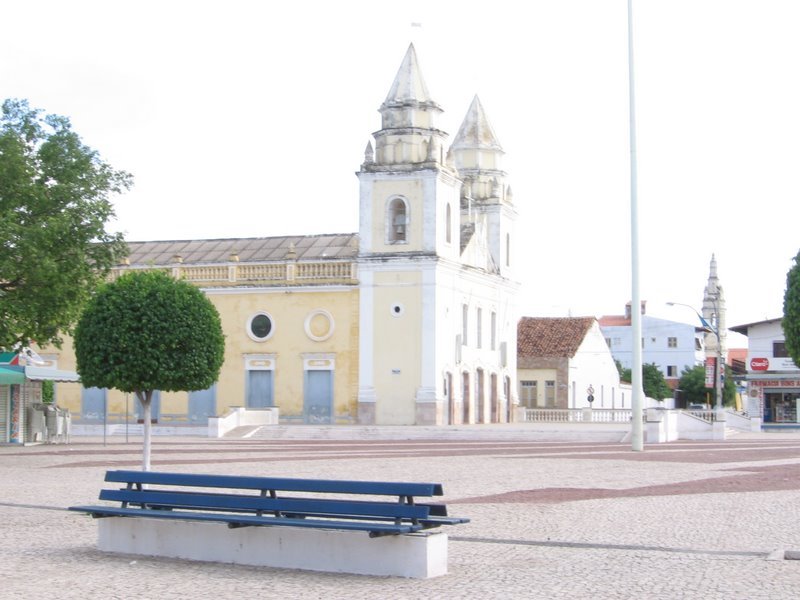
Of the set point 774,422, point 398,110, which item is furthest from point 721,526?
point 774,422

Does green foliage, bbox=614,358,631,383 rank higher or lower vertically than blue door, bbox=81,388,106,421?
higher

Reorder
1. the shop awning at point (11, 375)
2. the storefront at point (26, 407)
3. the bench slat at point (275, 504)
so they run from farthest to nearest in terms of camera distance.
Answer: the storefront at point (26, 407), the shop awning at point (11, 375), the bench slat at point (275, 504)

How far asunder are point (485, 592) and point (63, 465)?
58.3ft

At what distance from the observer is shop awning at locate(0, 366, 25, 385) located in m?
34.4

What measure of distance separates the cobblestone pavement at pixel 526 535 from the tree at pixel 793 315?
709cm

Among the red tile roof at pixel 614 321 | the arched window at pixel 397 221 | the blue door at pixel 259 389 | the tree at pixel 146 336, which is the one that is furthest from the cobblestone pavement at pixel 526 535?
the red tile roof at pixel 614 321

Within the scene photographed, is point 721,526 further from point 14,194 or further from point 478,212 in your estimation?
point 478,212

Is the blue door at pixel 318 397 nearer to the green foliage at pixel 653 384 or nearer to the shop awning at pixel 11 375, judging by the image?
the shop awning at pixel 11 375

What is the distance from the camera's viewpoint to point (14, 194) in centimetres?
2769

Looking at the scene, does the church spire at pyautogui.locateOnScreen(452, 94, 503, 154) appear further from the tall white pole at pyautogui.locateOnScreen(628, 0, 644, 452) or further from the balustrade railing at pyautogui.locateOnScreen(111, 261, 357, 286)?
the tall white pole at pyautogui.locateOnScreen(628, 0, 644, 452)

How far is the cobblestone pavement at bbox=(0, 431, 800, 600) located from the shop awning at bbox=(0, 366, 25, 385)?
7583 millimetres

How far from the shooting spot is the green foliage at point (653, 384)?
285 feet

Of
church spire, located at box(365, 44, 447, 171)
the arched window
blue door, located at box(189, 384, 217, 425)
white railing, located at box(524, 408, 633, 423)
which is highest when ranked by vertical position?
church spire, located at box(365, 44, 447, 171)

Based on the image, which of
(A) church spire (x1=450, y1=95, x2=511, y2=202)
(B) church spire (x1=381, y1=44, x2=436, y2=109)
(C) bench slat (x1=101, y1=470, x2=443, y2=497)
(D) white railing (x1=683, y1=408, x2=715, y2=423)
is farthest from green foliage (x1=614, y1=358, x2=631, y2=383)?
(C) bench slat (x1=101, y1=470, x2=443, y2=497)
